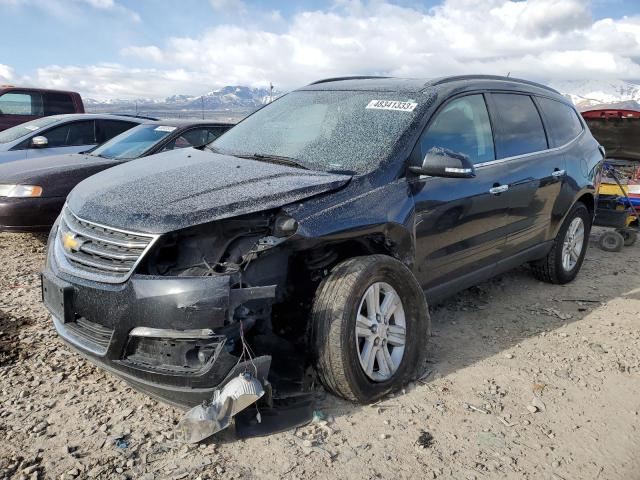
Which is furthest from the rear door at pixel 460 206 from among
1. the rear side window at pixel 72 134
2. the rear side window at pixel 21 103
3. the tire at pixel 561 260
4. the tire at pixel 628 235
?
the rear side window at pixel 21 103

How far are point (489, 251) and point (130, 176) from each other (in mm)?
2521

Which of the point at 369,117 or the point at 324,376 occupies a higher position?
the point at 369,117

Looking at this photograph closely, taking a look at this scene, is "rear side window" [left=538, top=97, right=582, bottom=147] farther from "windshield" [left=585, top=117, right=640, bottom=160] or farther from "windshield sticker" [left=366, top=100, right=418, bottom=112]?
"windshield" [left=585, top=117, right=640, bottom=160]

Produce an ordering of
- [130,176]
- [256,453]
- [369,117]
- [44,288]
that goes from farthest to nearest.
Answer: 1. [369,117]
2. [130,176]
3. [44,288]
4. [256,453]

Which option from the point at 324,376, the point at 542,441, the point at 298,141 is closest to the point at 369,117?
the point at 298,141

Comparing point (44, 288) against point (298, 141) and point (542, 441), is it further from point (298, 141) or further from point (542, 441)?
point (542, 441)

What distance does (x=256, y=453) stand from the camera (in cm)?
252

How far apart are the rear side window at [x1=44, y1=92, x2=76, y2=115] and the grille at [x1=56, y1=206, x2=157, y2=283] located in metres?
9.81

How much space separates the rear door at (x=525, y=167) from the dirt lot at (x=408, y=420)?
32.6 inches

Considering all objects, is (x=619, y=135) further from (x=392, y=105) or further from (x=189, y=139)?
(x=189, y=139)

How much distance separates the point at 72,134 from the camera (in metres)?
7.91

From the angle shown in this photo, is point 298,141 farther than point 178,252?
Yes

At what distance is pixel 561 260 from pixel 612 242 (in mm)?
2116

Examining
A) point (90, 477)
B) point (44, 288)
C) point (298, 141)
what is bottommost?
point (90, 477)
